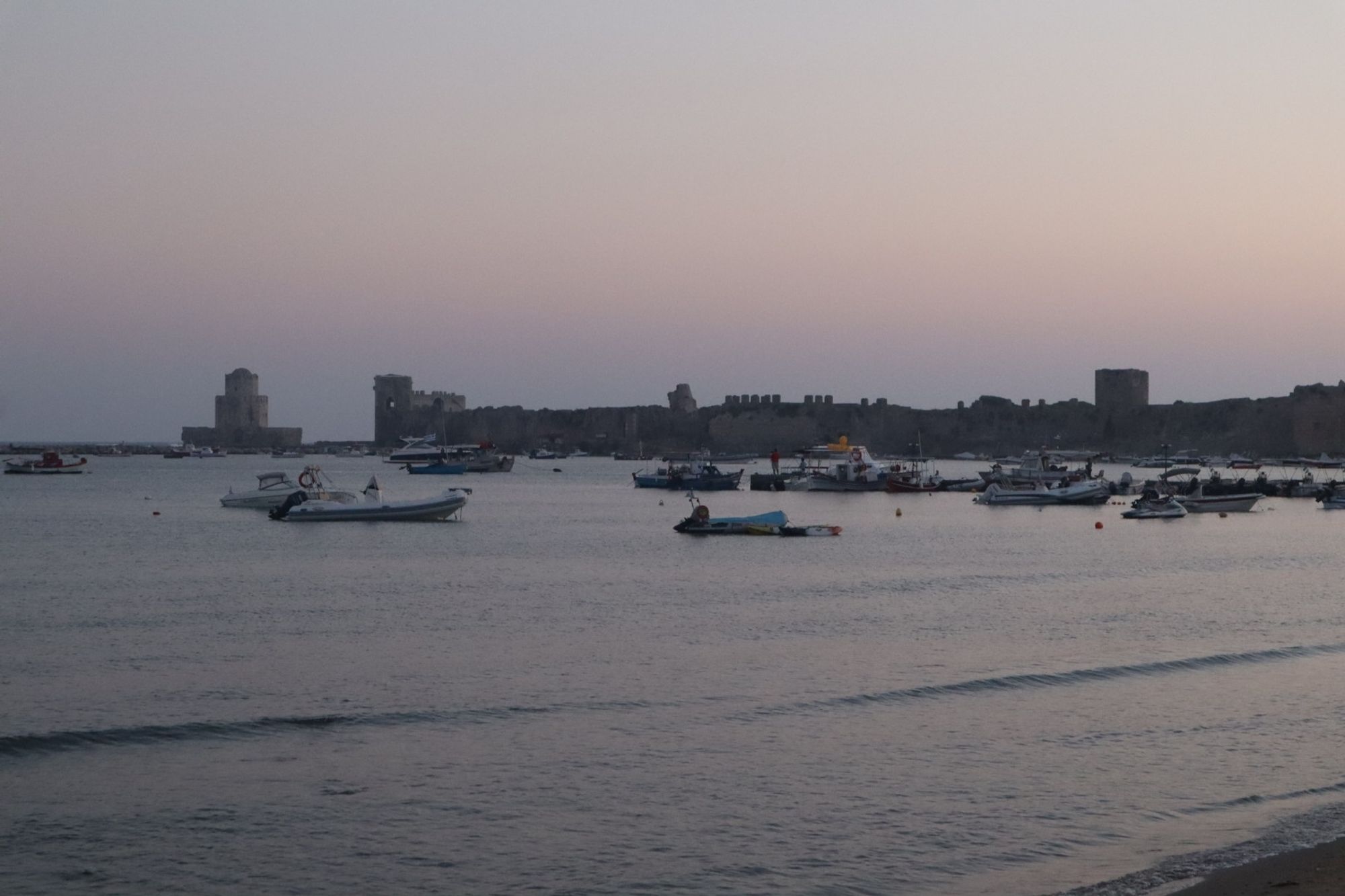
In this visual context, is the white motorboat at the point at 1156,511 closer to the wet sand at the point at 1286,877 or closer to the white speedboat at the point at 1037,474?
the white speedboat at the point at 1037,474

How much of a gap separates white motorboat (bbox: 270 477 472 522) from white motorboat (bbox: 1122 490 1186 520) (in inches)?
804

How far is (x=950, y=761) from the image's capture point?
33.0 ft

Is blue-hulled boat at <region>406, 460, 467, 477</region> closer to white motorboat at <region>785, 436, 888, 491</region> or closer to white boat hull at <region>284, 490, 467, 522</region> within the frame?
white motorboat at <region>785, 436, 888, 491</region>

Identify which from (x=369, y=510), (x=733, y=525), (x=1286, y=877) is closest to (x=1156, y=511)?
(x=733, y=525)

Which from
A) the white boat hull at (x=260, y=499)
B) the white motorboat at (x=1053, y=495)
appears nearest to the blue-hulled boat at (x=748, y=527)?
the white boat hull at (x=260, y=499)

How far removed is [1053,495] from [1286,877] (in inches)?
1755

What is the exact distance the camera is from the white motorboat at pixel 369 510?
3866cm

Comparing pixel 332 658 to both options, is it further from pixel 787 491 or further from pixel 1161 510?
pixel 787 491

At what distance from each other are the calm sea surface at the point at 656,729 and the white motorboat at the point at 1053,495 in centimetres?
2541

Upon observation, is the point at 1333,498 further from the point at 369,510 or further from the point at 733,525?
the point at 369,510

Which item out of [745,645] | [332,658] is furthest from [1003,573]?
[332,658]

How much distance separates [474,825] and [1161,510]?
38836 millimetres

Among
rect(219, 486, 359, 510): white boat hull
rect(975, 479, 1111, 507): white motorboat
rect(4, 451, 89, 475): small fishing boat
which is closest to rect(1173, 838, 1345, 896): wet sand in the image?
rect(219, 486, 359, 510): white boat hull

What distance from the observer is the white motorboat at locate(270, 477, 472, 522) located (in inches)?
1522
